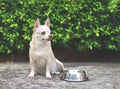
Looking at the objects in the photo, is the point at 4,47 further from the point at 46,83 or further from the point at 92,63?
the point at 46,83

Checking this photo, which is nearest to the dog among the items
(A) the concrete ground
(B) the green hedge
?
(A) the concrete ground

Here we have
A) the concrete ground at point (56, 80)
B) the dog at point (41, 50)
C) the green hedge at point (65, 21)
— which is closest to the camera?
the concrete ground at point (56, 80)

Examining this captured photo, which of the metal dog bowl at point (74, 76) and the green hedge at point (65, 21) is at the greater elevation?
the green hedge at point (65, 21)

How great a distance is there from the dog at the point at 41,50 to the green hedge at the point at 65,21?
1.78 m

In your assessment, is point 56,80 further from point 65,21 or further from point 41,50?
point 65,21

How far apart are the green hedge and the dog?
178 centimetres

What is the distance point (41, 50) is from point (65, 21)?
212 cm

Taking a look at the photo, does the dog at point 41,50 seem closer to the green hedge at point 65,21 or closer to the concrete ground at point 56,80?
the concrete ground at point 56,80

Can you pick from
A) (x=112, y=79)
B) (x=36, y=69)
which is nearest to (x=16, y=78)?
(x=36, y=69)

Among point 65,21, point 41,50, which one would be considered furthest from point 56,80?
point 65,21

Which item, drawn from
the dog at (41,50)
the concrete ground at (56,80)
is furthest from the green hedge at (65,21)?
the dog at (41,50)

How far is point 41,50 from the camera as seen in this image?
23.1 feet

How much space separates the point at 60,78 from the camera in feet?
23.2

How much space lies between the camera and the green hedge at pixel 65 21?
29.4 ft
